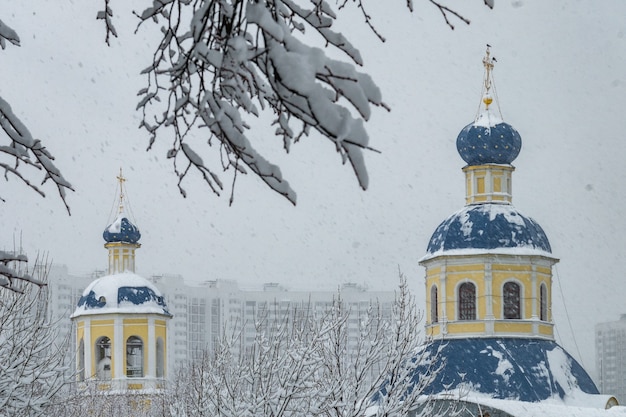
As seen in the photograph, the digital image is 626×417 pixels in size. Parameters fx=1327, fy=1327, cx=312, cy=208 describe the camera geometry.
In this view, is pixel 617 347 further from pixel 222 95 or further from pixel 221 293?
pixel 222 95

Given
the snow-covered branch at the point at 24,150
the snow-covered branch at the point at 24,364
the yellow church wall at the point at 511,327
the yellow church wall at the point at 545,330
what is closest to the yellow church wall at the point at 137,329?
the yellow church wall at the point at 511,327

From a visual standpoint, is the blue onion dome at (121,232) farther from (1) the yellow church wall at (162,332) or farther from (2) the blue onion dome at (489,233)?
(2) the blue onion dome at (489,233)

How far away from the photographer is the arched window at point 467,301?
22.3 meters

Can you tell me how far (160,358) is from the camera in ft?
99.4

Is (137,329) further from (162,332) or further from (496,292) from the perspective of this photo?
(496,292)

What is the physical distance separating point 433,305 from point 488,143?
3.02 meters

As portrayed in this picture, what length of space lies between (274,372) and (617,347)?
272 feet

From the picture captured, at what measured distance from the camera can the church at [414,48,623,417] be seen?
20750 mm

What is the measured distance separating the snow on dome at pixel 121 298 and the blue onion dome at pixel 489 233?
30.3 feet

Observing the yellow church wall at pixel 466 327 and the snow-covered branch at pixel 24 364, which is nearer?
the snow-covered branch at pixel 24 364

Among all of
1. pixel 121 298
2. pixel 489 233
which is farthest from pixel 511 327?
pixel 121 298

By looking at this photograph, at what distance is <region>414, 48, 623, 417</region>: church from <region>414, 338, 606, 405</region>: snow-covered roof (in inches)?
0.6

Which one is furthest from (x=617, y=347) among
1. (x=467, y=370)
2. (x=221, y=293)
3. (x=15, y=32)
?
(x=15, y=32)

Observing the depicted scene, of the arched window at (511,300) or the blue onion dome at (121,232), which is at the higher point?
the blue onion dome at (121,232)
